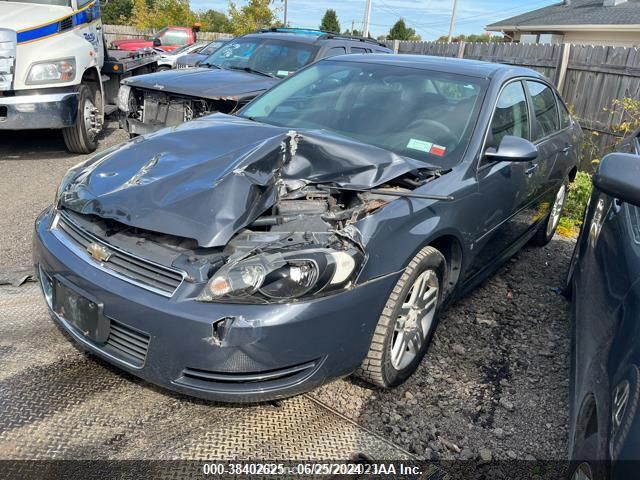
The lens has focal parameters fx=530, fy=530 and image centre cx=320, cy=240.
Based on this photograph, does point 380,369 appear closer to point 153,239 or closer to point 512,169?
point 153,239

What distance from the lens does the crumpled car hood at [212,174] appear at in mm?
2391

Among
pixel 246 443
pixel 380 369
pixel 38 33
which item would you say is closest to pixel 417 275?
pixel 380 369

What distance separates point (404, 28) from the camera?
46219mm

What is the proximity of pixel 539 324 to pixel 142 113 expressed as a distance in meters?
5.09

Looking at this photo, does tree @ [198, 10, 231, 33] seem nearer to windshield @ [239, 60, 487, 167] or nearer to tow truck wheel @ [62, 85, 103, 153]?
tow truck wheel @ [62, 85, 103, 153]

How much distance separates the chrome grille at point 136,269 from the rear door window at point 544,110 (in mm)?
3086

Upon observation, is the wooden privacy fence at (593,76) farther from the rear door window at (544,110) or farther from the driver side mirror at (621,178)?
the driver side mirror at (621,178)

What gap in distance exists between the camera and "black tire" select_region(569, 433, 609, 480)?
4.97 feet

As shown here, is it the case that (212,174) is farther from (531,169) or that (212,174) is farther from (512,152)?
(531,169)

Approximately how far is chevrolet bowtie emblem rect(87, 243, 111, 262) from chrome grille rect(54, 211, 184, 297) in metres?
0.01

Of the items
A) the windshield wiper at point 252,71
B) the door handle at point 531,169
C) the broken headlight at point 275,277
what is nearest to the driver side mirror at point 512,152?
the door handle at point 531,169

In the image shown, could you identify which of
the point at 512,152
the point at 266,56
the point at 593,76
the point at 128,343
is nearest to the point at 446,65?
the point at 512,152

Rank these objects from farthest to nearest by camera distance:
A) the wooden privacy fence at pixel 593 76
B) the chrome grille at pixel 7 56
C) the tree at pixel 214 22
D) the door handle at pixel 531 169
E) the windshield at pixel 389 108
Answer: the tree at pixel 214 22 < the wooden privacy fence at pixel 593 76 < the chrome grille at pixel 7 56 < the door handle at pixel 531 169 < the windshield at pixel 389 108

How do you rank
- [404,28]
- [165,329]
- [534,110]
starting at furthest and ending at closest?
1. [404,28]
2. [534,110]
3. [165,329]
